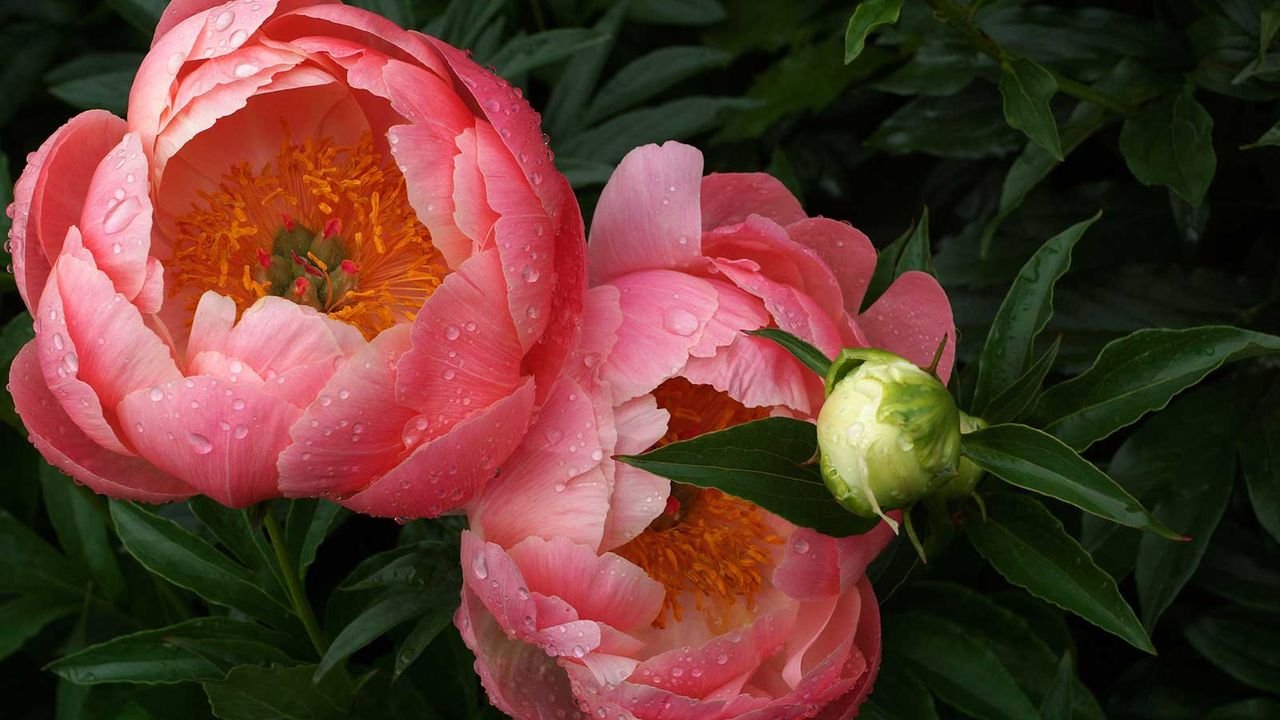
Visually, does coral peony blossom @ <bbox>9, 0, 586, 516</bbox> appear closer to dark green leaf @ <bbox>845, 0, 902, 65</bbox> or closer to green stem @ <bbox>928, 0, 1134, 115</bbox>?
dark green leaf @ <bbox>845, 0, 902, 65</bbox>

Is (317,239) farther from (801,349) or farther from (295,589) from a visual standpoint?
(801,349)

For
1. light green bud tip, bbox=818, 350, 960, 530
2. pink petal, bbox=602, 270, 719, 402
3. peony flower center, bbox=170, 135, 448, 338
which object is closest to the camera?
light green bud tip, bbox=818, 350, 960, 530

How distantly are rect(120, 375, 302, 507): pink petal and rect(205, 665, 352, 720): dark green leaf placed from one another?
0.63 ft

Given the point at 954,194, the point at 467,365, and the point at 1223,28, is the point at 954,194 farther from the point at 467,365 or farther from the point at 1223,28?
the point at 467,365

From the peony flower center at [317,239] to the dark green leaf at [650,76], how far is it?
36 centimetres

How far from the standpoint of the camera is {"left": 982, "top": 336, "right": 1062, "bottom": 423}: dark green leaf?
92 cm

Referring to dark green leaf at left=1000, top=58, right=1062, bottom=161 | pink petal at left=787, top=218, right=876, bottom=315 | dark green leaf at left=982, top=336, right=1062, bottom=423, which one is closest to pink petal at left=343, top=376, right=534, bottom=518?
pink petal at left=787, top=218, right=876, bottom=315

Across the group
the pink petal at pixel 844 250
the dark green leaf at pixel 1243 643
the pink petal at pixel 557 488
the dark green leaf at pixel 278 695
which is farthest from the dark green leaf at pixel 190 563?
the dark green leaf at pixel 1243 643

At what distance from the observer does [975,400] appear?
97 centimetres

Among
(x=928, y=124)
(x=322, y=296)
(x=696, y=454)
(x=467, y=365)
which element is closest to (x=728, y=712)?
(x=696, y=454)

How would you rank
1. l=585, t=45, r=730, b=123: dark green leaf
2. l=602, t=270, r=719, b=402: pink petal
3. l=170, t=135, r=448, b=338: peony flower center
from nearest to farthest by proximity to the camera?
1. l=602, t=270, r=719, b=402: pink petal
2. l=170, t=135, r=448, b=338: peony flower center
3. l=585, t=45, r=730, b=123: dark green leaf

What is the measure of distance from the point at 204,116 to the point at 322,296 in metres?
0.18

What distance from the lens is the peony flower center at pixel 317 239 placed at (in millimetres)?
976

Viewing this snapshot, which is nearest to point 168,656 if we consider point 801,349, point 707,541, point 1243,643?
point 707,541
